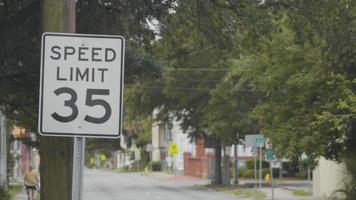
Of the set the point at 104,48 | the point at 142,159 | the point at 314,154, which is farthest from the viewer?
the point at 142,159

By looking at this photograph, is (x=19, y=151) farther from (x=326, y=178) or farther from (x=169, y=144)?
(x=326, y=178)

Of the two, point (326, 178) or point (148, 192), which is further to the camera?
point (148, 192)

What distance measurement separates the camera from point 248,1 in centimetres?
1358

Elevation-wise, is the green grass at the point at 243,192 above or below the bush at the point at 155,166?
below

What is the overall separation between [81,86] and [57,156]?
1517 mm

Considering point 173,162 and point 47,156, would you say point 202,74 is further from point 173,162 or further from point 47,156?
point 173,162

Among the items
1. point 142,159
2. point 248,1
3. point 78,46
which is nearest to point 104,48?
point 78,46

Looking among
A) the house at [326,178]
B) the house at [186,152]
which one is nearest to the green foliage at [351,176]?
the house at [326,178]

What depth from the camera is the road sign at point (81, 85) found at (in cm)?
596

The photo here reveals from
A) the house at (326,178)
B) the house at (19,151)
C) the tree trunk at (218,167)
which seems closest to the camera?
the house at (326,178)

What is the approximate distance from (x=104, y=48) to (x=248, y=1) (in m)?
7.94

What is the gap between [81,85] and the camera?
5965mm

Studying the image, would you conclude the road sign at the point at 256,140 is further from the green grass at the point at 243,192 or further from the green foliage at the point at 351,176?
the green foliage at the point at 351,176

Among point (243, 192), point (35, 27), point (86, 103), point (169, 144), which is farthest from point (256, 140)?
point (169, 144)
